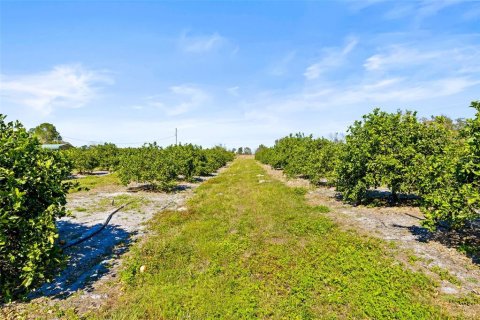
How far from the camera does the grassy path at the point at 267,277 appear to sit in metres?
5.95

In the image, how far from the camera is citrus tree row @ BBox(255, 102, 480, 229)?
26.5 feet

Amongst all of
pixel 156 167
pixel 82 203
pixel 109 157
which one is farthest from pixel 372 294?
pixel 109 157

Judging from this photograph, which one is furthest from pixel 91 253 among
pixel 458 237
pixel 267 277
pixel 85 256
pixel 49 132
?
pixel 49 132

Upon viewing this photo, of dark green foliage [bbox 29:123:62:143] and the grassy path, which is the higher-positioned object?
dark green foliage [bbox 29:123:62:143]

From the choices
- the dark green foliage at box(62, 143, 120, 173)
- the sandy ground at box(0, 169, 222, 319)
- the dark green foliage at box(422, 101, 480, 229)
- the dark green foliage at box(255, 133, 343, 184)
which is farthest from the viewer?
the dark green foliage at box(62, 143, 120, 173)

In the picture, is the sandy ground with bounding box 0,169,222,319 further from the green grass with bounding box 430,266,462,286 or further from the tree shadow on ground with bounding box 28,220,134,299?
the green grass with bounding box 430,266,462,286

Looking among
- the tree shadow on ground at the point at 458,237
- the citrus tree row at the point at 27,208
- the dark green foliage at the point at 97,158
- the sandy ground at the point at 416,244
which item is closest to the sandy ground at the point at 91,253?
the citrus tree row at the point at 27,208

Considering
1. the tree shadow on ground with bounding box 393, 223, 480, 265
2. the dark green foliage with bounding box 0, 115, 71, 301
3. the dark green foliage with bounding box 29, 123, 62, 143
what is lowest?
the tree shadow on ground with bounding box 393, 223, 480, 265

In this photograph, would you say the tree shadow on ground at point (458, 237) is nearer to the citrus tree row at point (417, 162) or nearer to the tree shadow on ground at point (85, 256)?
the citrus tree row at point (417, 162)

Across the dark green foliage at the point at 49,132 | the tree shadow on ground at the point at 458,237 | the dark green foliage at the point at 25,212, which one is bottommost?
the tree shadow on ground at the point at 458,237

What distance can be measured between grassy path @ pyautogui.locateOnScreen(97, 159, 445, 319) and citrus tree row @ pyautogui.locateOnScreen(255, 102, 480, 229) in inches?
100

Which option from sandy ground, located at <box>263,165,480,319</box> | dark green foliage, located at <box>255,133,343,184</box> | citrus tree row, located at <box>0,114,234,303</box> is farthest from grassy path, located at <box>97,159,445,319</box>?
dark green foliage, located at <box>255,133,343,184</box>

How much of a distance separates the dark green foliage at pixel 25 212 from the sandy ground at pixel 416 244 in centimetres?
870

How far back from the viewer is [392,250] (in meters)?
8.90
